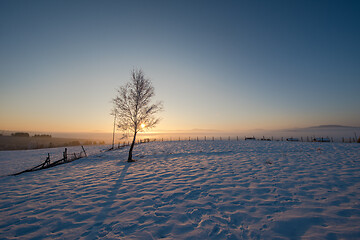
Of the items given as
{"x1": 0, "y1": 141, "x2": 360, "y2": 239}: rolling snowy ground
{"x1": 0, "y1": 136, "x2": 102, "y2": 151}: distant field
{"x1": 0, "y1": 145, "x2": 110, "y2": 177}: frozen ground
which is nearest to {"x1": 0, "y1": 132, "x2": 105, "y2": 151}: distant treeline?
{"x1": 0, "y1": 136, "x2": 102, "y2": 151}: distant field

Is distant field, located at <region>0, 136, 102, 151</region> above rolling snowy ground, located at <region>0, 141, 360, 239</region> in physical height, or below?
below

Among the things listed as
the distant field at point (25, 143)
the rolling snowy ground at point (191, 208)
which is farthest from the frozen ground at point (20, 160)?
the distant field at point (25, 143)

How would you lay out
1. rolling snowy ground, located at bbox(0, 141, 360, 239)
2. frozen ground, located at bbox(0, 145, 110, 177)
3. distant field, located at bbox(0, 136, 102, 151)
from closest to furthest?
rolling snowy ground, located at bbox(0, 141, 360, 239) → frozen ground, located at bbox(0, 145, 110, 177) → distant field, located at bbox(0, 136, 102, 151)

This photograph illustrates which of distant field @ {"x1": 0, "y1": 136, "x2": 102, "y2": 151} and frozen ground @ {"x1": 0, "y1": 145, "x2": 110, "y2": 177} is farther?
distant field @ {"x1": 0, "y1": 136, "x2": 102, "y2": 151}

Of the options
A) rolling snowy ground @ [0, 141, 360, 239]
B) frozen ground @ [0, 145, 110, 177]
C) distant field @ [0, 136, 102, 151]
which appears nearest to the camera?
rolling snowy ground @ [0, 141, 360, 239]

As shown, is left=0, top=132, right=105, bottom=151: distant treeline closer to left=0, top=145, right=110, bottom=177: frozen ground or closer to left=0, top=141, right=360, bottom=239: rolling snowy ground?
left=0, top=145, right=110, bottom=177: frozen ground

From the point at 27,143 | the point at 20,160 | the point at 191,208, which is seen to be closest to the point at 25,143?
the point at 27,143

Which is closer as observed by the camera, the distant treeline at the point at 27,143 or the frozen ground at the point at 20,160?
the frozen ground at the point at 20,160

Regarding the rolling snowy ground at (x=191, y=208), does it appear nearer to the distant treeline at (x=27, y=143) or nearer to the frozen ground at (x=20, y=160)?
the frozen ground at (x=20, y=160)

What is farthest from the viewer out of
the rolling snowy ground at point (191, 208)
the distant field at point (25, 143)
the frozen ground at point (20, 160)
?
the distant field at point (25, 143)

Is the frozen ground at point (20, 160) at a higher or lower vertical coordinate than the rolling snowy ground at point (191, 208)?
lower

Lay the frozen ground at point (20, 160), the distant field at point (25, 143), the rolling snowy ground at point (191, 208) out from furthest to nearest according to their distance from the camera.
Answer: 1. the distant field at point (25, 143)
2. the frozen ground at point (20, 160)
3. the rolling snowy ground at point (191, 208)

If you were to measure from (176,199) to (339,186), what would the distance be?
24.8ft

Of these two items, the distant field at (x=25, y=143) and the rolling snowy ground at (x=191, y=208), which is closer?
the rolling snowy ground at (x=191, y=208)
